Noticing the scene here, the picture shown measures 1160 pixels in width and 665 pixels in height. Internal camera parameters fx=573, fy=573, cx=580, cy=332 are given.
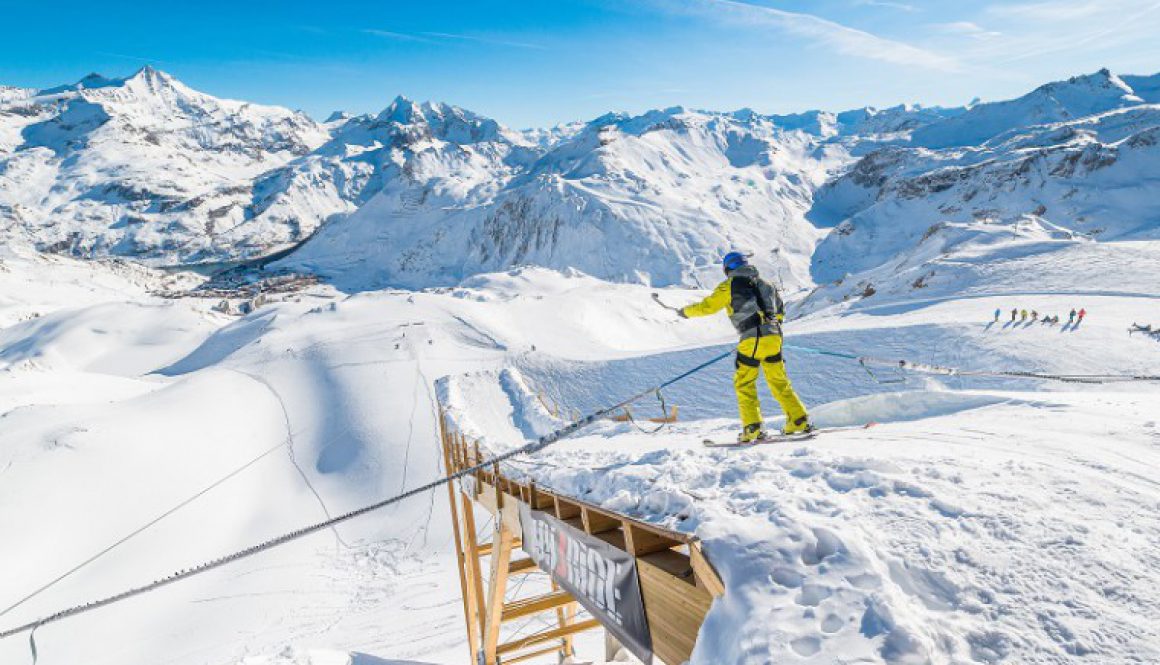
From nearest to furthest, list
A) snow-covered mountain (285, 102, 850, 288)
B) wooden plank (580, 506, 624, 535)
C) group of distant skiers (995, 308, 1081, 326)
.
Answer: wooden plank (580, 506, 624, 535) < group of distant skiers (995, 308, 1081, 326) < snow-covered mountain (285, 102, 850, 288)

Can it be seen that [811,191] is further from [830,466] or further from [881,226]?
[830,466]

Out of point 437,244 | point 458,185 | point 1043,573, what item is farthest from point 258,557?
point 458,185

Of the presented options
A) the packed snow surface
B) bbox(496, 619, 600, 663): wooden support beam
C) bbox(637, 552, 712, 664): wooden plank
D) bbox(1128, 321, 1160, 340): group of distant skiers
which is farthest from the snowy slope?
bbox(637, 552, 712, 664): wooden plank

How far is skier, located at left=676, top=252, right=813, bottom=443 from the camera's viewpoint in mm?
7352

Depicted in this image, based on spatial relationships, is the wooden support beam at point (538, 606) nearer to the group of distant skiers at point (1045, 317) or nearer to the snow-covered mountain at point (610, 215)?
the group of distant skiers at point (1045, 317)

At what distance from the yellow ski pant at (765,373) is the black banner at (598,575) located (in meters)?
3.08

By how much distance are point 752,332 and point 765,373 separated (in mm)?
587

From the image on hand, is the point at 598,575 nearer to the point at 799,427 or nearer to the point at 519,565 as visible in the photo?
the point at 799,427

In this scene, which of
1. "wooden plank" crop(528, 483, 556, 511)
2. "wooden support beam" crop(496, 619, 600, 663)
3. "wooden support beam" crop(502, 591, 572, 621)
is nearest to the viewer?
"wooden plank" crop(528, 483, 556, 511)

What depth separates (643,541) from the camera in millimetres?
4180

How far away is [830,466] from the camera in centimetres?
480

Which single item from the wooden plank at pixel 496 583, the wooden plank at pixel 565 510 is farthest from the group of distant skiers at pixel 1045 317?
the wooden plank at pixel 565 510

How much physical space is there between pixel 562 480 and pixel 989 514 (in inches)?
146

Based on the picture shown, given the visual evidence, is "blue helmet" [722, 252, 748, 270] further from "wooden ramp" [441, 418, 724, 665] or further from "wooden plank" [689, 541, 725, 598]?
"wooden plank" [689, 541, 725, 598]
